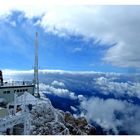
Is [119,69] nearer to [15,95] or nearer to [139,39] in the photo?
[139,39]

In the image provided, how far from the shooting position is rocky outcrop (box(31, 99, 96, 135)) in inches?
180

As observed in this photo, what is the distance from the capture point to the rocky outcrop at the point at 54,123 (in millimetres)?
4574

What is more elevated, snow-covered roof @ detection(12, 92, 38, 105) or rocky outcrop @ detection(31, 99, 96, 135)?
snow-covered roof @ detection(12, 92, 38, 105)

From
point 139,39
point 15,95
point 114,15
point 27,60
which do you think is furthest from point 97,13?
point 15,95

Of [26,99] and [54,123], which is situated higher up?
[26,99]

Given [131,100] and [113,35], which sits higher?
[113,35]

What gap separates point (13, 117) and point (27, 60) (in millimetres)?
571

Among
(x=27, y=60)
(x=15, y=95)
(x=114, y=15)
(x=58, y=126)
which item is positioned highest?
(x=114, y=15)

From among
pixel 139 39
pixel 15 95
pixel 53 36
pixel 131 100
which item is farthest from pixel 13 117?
pixel 139 39

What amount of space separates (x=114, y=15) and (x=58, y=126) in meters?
1.21

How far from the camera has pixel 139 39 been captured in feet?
14.6

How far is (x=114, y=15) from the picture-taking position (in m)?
4.44

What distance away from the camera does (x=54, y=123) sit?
15.1 feet

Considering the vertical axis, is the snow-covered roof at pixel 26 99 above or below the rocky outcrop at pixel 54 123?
above
